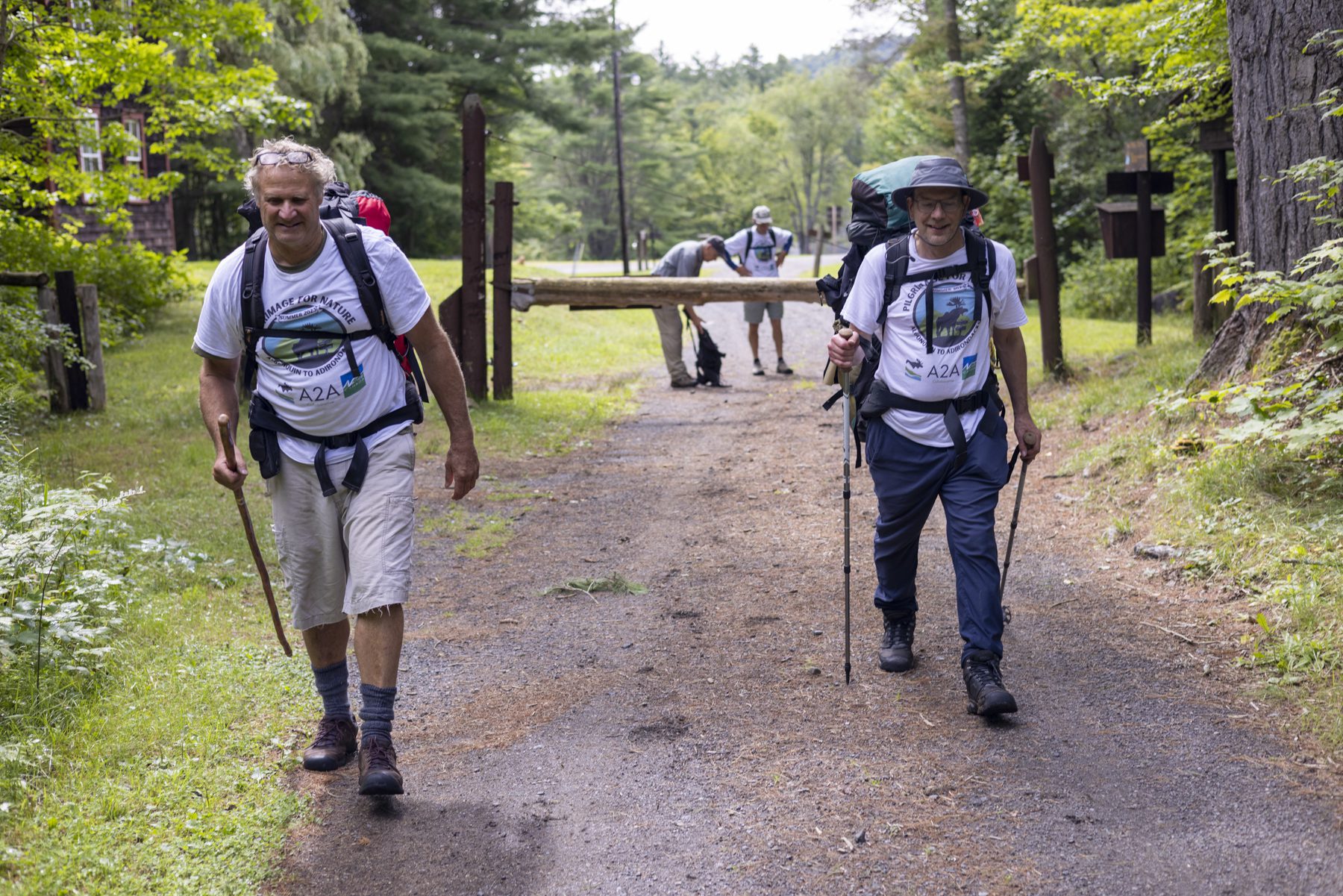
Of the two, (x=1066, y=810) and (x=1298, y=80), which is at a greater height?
(x=1298, y=80)

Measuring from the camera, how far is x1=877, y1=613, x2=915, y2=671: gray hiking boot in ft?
17.1


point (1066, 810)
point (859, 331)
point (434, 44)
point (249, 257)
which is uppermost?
point (434, 44)

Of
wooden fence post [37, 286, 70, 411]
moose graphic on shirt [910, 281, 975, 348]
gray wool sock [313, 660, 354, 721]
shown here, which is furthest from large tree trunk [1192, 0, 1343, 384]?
wooden fence post [37, 286, 70, 411]

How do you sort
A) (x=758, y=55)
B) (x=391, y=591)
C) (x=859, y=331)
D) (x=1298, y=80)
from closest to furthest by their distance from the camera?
(x=391, y=591) < (x=859, y=331) < (x=1298, y=80) < (x=758, y=55)

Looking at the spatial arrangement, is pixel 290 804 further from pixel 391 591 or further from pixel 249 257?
pixel 249 257

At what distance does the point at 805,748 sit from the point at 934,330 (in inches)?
63.7

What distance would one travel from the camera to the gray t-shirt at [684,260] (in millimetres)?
15016

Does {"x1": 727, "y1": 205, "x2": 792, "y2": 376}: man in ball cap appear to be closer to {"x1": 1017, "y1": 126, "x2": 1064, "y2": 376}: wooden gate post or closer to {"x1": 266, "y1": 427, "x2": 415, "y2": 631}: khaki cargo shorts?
{"x1": 1017, "y1": 126, "x2": 1064, "y2": 376}: wooden gate post

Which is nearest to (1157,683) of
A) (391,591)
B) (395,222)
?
(391,591)

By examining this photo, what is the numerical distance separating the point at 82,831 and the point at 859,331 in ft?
10.4

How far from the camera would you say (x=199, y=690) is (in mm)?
5016

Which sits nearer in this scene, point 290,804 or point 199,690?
point 290,804

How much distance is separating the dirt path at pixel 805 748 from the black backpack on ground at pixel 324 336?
1.13 meters

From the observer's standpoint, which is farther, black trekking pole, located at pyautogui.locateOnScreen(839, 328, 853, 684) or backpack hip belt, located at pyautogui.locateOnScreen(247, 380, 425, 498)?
black trekking pole, located at pyautogui.locateOnScreen(839, 328, 853, 684)
